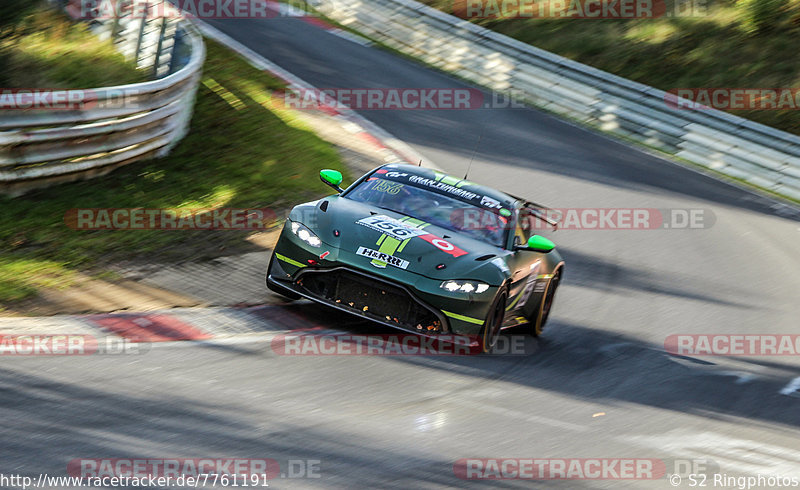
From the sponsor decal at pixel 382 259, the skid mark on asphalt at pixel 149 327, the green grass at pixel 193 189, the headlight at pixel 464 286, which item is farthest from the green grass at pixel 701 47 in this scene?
the skid mark on asphalt at pixel 149 327

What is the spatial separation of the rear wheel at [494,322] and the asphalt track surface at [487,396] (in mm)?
166

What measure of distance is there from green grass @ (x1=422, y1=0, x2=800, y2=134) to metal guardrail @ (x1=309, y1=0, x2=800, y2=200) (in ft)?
7.51

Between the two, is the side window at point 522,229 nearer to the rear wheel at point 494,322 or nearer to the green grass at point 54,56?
the rear wheel at point 494,322

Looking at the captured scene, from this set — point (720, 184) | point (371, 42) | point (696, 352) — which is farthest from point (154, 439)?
point (371, 42)

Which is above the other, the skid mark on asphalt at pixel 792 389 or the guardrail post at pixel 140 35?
the guardrail post at pixel 140 35

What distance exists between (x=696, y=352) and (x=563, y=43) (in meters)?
17.0

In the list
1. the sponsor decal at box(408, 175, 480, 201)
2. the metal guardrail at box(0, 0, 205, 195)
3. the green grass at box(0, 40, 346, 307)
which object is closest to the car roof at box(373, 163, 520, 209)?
the sponsor decal at box(408, 175, 480, 201)

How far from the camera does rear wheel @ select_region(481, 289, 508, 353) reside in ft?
27.0

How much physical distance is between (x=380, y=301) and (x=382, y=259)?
344 millimetres

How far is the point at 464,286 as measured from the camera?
8.12 metres

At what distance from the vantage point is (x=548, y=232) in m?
Result: 14.1

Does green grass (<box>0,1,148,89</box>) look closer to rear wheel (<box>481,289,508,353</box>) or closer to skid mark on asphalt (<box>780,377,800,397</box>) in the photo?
rear wheel (<box>481,289,508,353</box>)

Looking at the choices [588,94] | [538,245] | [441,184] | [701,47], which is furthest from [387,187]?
[701,47]

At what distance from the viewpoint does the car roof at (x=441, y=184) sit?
9.52 meters
